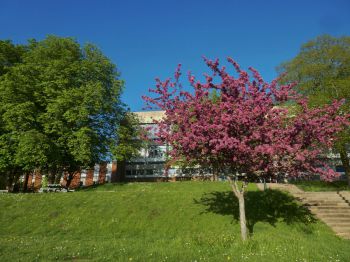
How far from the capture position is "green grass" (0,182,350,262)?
10.5 metres

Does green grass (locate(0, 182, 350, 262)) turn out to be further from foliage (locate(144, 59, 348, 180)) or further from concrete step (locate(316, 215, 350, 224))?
foliage (locate(144, 59, 348, 180))

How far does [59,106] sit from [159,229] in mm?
19561

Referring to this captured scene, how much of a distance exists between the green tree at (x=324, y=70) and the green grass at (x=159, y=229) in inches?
559

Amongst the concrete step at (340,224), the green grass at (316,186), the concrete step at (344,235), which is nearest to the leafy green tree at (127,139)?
the green grass at (316,186)

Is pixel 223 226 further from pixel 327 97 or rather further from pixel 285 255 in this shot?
pixel 327 97

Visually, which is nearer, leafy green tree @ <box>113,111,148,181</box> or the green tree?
the green tree

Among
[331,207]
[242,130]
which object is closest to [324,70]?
[331,207]

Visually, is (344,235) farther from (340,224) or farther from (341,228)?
(340,224)

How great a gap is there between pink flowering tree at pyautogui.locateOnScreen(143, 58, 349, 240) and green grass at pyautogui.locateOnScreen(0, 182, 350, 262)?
2.55 meters

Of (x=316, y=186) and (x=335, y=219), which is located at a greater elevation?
(x=316, y=186)

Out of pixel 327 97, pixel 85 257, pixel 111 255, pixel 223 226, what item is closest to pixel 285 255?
pixel 111 255

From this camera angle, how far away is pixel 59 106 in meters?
32.1

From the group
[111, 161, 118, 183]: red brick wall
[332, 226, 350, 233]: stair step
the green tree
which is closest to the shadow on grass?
[332, 226, 350, 233]: stair step

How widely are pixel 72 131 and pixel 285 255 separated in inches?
1049
